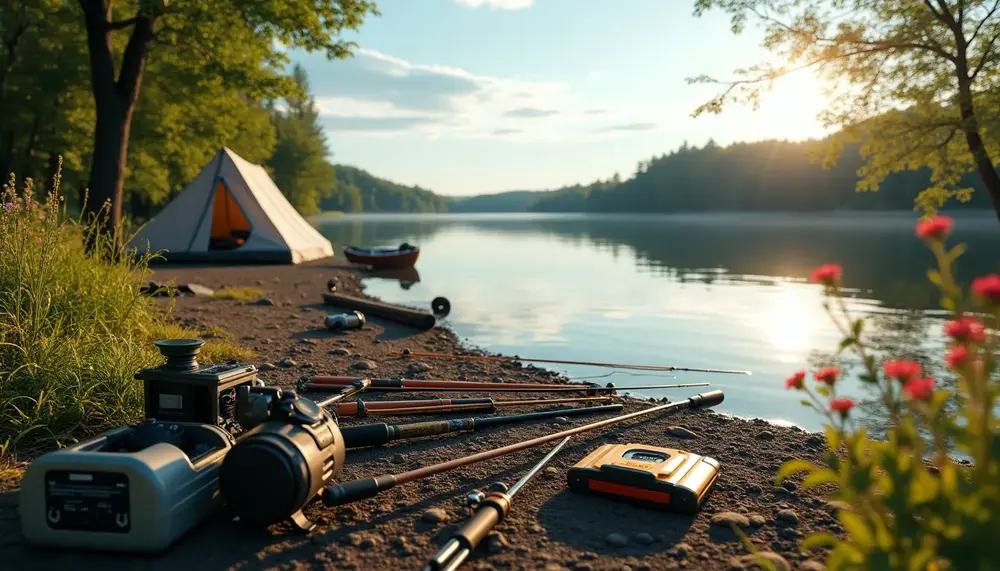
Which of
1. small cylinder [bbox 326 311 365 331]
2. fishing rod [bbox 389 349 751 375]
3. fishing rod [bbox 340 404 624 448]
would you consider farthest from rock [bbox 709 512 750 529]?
small cylinder [bbox 326 311 365 331]

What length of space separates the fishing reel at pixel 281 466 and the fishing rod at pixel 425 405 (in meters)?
2.03

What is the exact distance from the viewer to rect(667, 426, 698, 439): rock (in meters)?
5.95

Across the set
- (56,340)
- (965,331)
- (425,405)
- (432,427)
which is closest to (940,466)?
(965,331)

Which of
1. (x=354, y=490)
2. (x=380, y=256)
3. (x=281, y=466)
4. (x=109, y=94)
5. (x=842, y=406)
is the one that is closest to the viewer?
(x=842, y=406)

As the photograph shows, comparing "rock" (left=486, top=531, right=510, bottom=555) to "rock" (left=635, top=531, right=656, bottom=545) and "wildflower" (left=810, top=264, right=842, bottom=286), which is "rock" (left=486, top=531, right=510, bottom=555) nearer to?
"rock" (left=635, top=531, right=656, bottom=545)

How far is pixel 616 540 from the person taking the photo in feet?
12.5

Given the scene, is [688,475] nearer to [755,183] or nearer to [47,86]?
[47,86]

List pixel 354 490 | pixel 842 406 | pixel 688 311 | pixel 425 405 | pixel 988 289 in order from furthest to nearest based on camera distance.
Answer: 1. pixel 688 311
2. pixel 425 405
3. pixel 354 490
4. pixel 842 406
5. pixel 988 289

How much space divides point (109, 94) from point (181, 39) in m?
2.04

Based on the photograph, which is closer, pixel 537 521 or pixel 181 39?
pixel 537 521

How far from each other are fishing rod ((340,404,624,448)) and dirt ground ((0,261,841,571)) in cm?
9

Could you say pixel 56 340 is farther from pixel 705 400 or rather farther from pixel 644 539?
pixel 705 400

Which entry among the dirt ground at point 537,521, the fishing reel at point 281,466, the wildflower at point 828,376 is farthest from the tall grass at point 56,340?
the wildflower at point 828,376

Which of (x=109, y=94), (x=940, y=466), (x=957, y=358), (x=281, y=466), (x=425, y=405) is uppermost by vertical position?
(x=109, y=94)
